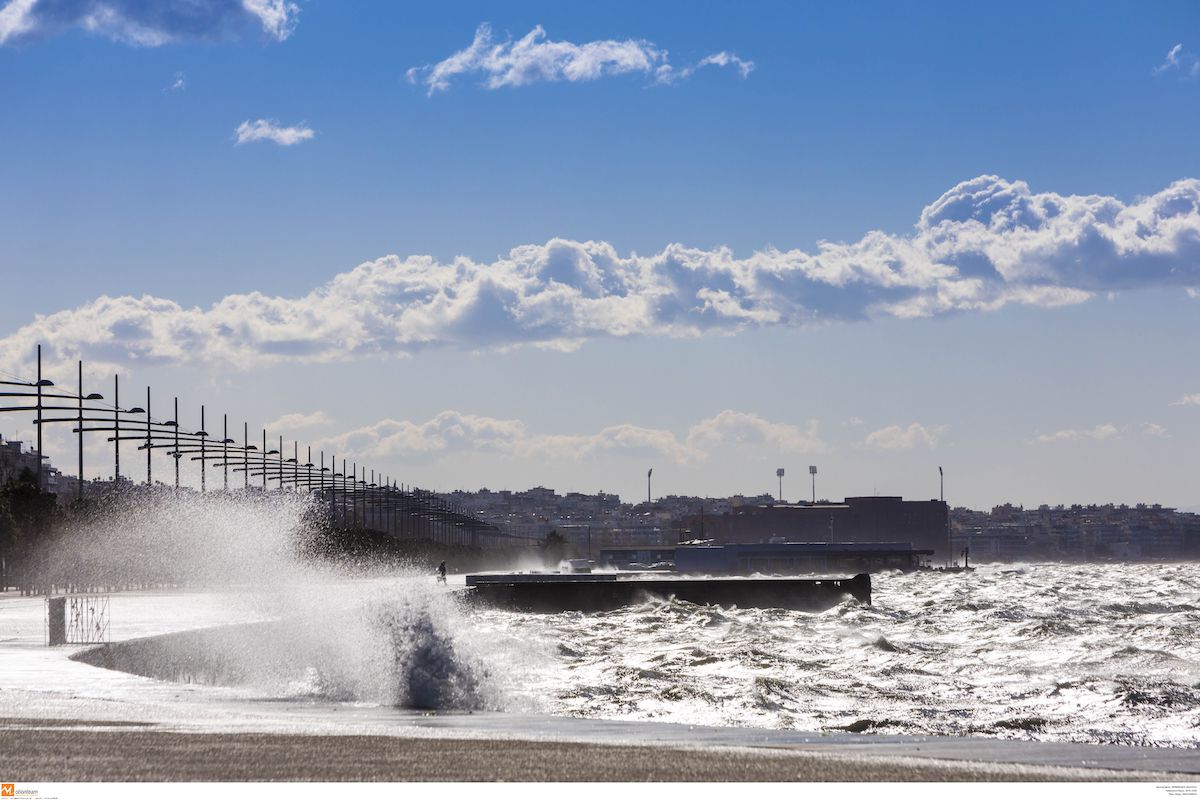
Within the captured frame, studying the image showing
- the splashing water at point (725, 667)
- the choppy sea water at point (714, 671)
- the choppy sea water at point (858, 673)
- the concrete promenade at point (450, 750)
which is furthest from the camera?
the splashing water at point (725, 667)

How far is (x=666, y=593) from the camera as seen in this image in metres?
74.2

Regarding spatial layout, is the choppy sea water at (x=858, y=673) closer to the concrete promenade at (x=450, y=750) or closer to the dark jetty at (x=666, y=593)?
the concrete promenade at (x=450, y=750)

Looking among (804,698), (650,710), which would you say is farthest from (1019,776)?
(804,698)

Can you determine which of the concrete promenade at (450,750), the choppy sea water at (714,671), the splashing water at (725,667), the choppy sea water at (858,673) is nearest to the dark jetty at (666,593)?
the choppy sea water at (858,673)

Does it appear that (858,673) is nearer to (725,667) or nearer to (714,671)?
(725,667)

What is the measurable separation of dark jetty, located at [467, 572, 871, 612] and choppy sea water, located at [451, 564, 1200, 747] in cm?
1015

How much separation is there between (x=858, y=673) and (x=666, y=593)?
43.0 meters

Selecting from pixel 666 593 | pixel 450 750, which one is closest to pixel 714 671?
pixel 450 750

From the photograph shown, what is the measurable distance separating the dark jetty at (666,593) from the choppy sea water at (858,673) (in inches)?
399

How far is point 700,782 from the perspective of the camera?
1253 cm

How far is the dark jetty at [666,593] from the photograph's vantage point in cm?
7050

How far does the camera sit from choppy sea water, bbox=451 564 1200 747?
2138 centimetres
